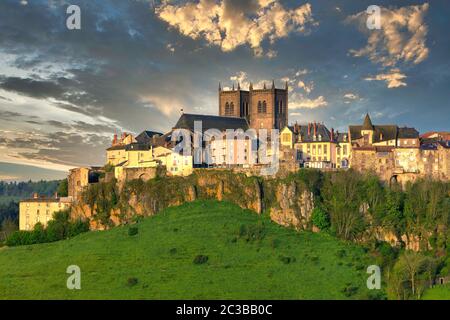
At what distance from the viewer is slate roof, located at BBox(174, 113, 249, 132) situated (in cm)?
10525

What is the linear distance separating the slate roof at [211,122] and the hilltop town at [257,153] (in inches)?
5.8

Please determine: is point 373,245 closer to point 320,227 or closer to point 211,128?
point 320,227

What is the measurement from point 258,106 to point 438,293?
51.0 meters

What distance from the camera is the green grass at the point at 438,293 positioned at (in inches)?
2758

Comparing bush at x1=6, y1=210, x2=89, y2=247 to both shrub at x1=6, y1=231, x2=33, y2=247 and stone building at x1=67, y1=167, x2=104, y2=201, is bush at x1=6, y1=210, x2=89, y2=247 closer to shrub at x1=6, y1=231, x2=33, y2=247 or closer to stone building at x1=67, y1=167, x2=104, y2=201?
shrub at x1=6, y1=231, x2=33, y2=247

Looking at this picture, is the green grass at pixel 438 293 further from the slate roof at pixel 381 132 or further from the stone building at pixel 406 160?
the slate roof at pixel 381 132

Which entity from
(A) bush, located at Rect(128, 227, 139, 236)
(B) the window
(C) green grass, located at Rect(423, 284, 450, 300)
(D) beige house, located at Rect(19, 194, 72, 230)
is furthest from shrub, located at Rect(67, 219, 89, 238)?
(C) green grass, located at Rect(423, 284, 450, 300)

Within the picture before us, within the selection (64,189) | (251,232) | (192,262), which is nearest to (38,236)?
(64,189)

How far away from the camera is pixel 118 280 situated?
7075 cm

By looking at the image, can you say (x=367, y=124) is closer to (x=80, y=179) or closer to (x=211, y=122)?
(x=211, y=122)

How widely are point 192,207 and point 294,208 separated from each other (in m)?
12.6

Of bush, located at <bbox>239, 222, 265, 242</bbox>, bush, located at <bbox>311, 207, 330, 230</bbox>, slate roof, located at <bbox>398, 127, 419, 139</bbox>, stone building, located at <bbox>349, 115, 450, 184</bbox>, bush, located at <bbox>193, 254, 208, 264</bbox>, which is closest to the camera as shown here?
bush, located at <bbox>193, 254, 208, 264</bbox>

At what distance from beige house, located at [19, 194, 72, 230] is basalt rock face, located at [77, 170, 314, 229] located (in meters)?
4.88

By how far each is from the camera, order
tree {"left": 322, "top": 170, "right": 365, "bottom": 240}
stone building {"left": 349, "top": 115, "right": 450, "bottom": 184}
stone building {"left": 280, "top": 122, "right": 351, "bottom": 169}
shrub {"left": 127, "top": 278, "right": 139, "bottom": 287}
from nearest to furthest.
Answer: shrub {"left": 127, "top": 278, "right": 139, "bottom": 287}
tree {"left": 322, "top": 170, "right": 365, "bottom": 240}
stone building {"left": 349, "top": 115, "right": 450, "bottom": 184}
stone building {"left": 280, "top": 122, "right": 351, "bottom": 169}
